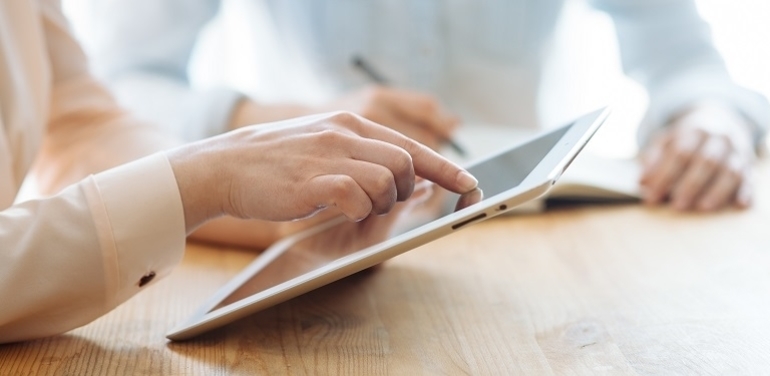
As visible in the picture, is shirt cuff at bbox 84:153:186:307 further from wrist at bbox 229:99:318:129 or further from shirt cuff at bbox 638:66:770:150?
shirt cuff at bbox 638:66:770:150

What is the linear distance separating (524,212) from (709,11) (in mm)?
978

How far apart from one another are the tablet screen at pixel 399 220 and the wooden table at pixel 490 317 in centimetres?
3

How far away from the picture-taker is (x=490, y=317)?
2.46ft

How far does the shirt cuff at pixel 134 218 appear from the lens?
0.65 metres

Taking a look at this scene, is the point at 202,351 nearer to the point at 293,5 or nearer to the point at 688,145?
the point at 688,145

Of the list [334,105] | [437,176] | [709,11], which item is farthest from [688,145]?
[709,11]

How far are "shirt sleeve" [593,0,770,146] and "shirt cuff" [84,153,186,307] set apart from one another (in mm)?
931

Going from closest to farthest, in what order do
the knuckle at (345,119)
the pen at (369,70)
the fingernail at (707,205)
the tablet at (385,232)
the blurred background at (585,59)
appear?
the tablet at (385,232) < the knuckle at (345,119) < the fingernail at (707,205) < the pen at (369,70) < the blurred background at (585,59)

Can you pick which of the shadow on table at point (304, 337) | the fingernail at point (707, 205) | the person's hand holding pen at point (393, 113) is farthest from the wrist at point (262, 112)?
the fingernail at point (707, 205)

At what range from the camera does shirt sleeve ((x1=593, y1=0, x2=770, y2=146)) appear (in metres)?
1.37

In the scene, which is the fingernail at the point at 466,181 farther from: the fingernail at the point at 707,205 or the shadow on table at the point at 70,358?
the fingernail at the point at 707,205

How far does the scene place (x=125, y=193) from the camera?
0.66 m

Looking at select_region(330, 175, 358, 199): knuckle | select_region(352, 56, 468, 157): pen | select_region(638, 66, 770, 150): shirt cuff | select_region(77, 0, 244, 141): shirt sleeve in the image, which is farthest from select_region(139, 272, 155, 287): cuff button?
select_region(638, 66, 770, 150): shirt cuff

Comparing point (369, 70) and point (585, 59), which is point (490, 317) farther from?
A: point (585, 59)
